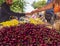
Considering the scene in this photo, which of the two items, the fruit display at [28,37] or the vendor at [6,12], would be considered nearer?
the fruit display at [28,37]

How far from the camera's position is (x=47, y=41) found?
0.87 meters

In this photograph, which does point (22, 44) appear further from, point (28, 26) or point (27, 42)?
point (28, 26)

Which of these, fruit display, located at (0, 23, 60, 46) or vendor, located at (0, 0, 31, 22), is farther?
vendor, located at (0, 0, 31, 22)

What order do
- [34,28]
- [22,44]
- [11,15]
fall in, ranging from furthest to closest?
[11,15], [34,28], [22,44]

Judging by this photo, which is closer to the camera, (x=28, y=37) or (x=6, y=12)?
(x=28, y=37)

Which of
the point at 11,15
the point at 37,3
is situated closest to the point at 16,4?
the point at 37,3

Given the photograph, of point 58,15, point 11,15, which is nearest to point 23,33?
point 58,15

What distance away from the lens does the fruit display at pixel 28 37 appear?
34.0 inches

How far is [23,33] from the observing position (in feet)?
3.00

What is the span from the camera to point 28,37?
0.88 meters

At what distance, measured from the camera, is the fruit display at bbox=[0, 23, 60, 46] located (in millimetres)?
863

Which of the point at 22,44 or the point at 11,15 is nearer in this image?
the point at 22,44

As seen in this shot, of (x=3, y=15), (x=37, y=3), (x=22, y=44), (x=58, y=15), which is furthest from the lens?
(x=37, y=3)

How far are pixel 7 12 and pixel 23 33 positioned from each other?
1084mm
